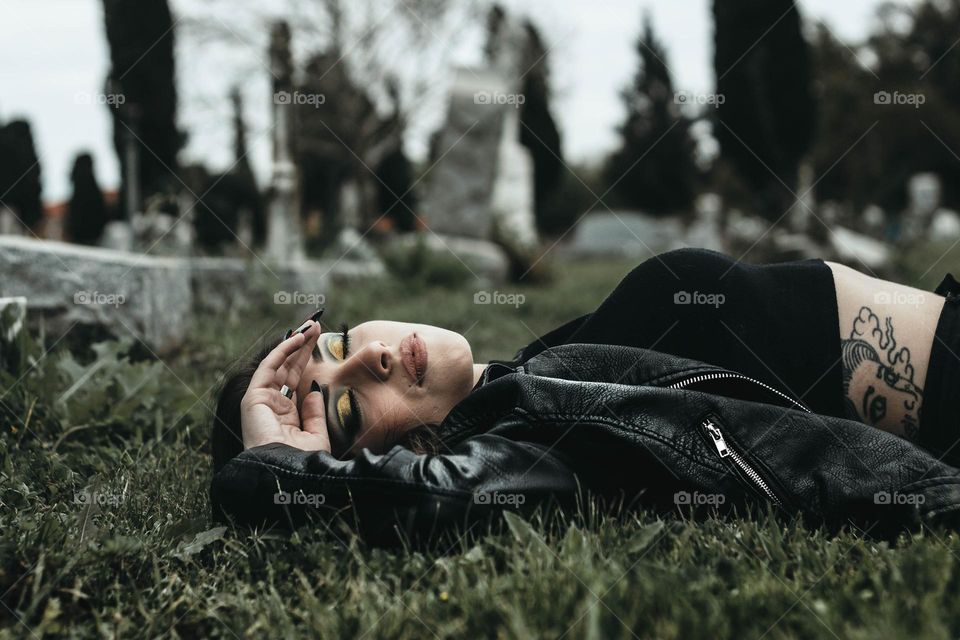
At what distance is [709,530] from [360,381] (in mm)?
1024

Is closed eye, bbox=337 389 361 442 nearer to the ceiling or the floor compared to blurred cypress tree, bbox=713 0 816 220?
nearer to the floor

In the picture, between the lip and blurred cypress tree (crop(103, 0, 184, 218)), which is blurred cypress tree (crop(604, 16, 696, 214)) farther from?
the lip

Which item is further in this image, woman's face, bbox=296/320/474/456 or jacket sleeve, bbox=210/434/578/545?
woman's face, bbox=296/320/474/456

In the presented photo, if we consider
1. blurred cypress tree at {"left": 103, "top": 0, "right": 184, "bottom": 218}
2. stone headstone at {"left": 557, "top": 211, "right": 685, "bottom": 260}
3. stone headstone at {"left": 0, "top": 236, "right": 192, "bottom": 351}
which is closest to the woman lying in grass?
stone headstone at {"left": 0, "top": 236, "right": 192, "bottom": 351}

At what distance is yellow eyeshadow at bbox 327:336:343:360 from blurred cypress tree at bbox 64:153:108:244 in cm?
1312

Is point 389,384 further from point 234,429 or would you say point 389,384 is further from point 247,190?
point 247,190

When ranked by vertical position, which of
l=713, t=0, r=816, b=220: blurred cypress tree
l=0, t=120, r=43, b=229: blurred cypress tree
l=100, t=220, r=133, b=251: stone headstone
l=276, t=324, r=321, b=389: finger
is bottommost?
l=100, t=220, r=133, b=251: stone headstone

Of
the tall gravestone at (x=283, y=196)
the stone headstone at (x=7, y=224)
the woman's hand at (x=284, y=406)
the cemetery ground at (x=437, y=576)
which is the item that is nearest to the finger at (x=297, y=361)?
the woman's hand at (x=284, y=406)

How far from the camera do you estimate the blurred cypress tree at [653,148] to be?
29.8 metres

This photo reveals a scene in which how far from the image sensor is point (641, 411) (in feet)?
6.28

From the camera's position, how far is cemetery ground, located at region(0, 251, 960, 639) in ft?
4.51

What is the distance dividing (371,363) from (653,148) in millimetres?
29362

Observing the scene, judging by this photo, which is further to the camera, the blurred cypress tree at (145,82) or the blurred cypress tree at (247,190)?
the blurred cypress tree at (247,190)

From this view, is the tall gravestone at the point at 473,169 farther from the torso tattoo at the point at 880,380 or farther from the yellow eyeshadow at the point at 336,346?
the torso tattoo at the point at 880,380
